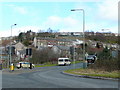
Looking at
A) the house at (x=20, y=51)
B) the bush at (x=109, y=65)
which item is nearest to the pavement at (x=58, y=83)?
the bush at (x=109, y=65)

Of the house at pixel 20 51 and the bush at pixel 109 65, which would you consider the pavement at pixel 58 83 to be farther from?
the house at pixel 20 51

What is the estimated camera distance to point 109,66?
28.4 meters

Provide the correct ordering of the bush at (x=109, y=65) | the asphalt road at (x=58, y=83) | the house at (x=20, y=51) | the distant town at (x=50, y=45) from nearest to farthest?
1. the asphalt road at (x=58, y=83)
2. the bush at (x=109, y=65)
3. the distant town at (x=50, y=45)
4. the house at (x=20, y=51)

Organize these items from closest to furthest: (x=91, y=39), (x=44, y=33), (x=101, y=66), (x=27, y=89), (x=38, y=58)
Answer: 1. (x=27, y=89)
2. (x=101, y=66)
3. (x=38, y=58)
4. (x=91, y=39)
5. (x=44, y=33)

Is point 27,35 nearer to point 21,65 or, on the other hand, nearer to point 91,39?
point 91,39

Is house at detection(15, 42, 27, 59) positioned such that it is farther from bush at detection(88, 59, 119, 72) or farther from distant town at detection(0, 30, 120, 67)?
bush at detection(88, 59, 119, 72)

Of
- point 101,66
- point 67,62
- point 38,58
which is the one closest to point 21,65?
point 67,62

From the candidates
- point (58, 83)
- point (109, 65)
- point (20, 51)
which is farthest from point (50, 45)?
point (58, 83)

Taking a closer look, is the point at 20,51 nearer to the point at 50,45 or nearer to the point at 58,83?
the point at 50,45

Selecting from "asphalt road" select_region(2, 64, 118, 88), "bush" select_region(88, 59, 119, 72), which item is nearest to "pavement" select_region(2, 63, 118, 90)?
"asphalt road" select_region(2, 64, 118, 88)

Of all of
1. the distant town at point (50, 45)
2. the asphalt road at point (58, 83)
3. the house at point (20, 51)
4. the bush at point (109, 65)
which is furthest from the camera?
the house at point (20, 51)

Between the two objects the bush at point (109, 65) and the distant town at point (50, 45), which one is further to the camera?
the distant town at point (50, 45)

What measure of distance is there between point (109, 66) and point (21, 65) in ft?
101

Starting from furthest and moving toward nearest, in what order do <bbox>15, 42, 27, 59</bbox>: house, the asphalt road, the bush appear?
<bbox>15, 42, 27, 59</bbox>: house
the bush
the asphalt road
